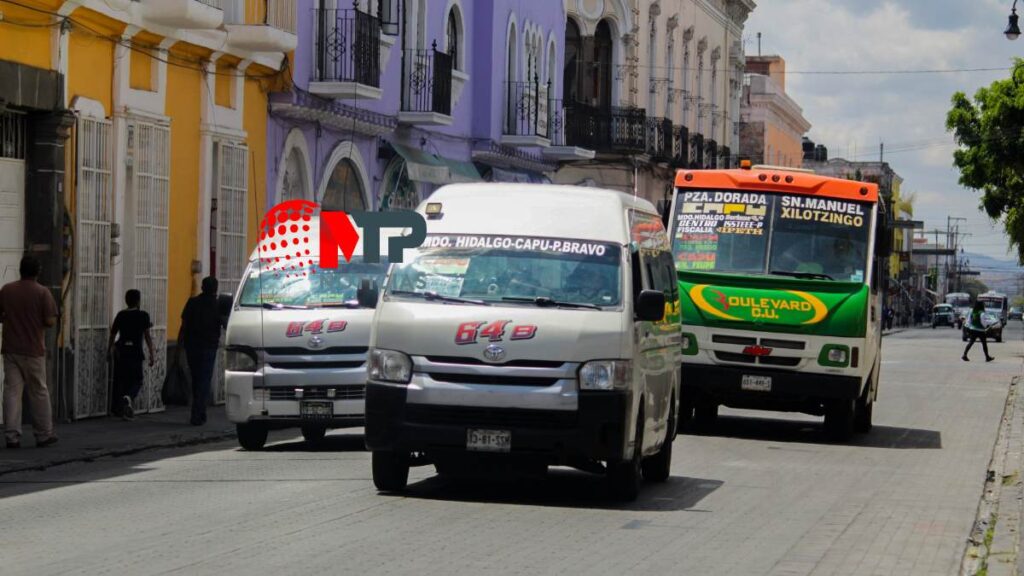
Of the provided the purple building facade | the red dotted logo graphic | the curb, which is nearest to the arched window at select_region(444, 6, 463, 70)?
the purple building facade

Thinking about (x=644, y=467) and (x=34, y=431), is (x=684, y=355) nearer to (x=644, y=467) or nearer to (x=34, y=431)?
(x=644, y=467)

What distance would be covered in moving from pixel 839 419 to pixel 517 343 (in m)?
8.45

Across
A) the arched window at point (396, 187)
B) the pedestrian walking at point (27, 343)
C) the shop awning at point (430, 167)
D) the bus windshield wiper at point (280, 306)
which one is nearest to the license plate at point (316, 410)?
the bus windshield wiper at point (280, 306)

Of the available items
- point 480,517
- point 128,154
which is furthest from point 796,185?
point 480,517

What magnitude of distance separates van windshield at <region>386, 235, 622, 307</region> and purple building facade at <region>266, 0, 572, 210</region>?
551 inches

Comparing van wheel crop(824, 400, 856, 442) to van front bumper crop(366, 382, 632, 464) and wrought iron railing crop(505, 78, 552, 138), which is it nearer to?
van front bumper crop(366, 382, 632, 464)

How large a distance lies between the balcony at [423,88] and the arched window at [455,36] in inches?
95.0

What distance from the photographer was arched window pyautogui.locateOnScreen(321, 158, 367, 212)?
29.9 metres

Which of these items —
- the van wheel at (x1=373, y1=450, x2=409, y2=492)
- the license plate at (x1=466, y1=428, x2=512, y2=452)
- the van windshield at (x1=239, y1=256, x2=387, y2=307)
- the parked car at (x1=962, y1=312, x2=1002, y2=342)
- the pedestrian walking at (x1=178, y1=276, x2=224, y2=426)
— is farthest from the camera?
the parked car at (x1=962, y1=312, x2=1002, y2=342)

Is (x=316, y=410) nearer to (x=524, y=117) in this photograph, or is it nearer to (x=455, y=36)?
(x=455, y=36)

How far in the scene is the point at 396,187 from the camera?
33188mm

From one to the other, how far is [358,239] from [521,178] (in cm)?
2244

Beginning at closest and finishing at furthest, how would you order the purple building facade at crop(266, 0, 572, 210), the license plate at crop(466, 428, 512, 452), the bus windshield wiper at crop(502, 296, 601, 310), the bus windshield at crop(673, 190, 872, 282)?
the license plate at crop(466, 428, 512, 452), the bus windshield wiper at crop(502, 296, 601, 310), the bus windshield at crop(673, 190, 872, 282), the purple building facade at crop(266, 0, 572, 210)

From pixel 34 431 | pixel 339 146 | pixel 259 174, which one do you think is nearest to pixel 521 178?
pixel 339 146
